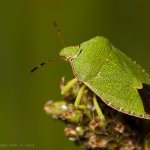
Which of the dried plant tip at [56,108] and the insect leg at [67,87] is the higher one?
the insect leg at [67,87]

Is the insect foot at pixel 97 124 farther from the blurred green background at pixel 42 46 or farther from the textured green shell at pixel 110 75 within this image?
the blurred green background at pixel 42 46

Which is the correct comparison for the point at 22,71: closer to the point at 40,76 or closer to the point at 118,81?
the point at 40,76

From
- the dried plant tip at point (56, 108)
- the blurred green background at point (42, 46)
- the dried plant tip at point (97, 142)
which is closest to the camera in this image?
the dried plant tip at point (97, 142)

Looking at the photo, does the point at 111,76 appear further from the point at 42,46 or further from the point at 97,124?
the point at 42,46

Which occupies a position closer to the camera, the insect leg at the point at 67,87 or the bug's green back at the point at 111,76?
the bug's green back at the point at 111,76

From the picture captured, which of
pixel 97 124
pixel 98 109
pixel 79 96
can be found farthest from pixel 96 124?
pixel 79 96

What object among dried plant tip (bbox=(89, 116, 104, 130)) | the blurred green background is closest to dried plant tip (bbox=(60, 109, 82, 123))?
dried plant tip (bbox=(89, 116, 104, 130))

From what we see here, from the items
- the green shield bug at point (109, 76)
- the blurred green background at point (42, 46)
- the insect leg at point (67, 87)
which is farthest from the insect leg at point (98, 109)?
the blurred green background at point (42, 46)

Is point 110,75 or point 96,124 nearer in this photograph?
point 96,124
